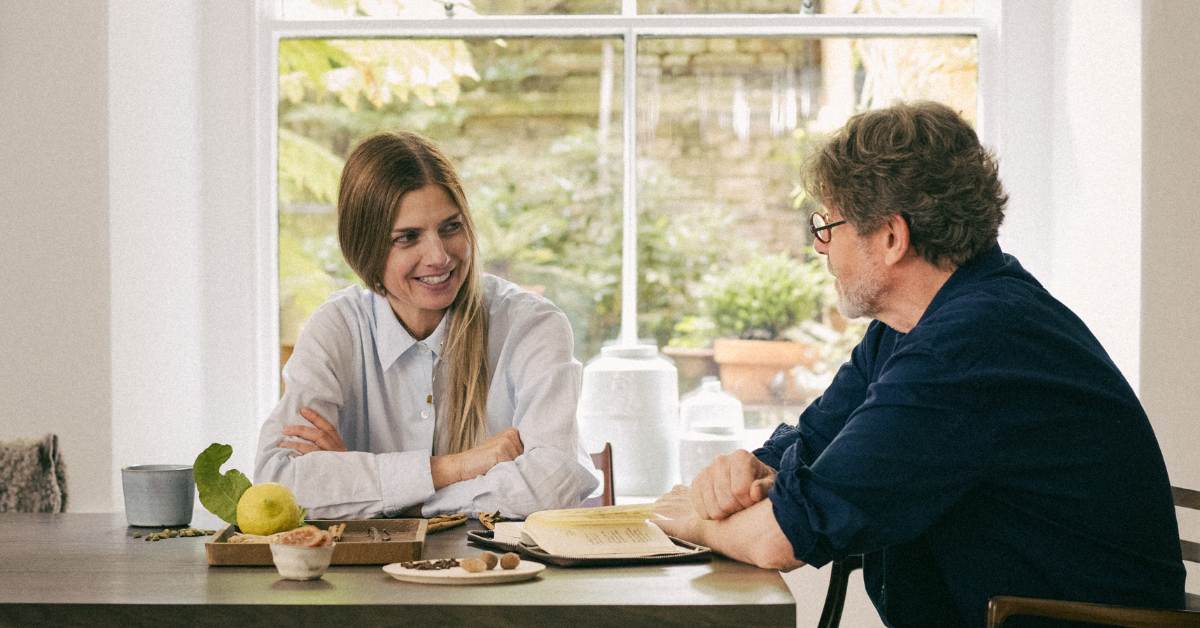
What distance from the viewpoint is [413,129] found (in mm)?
3627

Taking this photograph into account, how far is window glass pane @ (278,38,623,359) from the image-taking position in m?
3.59

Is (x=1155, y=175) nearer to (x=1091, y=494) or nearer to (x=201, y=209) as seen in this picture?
(x=1091, y=494)

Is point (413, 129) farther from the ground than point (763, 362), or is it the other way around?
point (413, 129)

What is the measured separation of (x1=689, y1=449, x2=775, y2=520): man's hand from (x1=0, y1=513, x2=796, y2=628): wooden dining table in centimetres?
8

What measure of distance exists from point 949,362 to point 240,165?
2747 mm

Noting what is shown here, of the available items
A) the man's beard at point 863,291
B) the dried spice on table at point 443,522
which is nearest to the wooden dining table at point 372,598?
the dried spice on table at point 443,522

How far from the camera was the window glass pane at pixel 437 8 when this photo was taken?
11.7 feet

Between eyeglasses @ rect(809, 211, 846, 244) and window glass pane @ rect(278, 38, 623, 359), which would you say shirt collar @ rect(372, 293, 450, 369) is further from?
window glass pane @ rect(278, 38, 623, 359)

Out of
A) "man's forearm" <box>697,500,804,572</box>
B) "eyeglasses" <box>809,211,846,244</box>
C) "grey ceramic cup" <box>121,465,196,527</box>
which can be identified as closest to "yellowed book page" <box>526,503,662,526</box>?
"man's forearm" <box>697,500,804,572</box>

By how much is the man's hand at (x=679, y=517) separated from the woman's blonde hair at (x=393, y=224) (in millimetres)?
638

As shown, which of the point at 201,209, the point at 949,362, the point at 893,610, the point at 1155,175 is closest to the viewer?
the point at 949,362

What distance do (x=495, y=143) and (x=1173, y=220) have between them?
82.9 inches

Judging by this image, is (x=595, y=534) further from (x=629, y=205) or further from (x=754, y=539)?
(x=629, y=205)

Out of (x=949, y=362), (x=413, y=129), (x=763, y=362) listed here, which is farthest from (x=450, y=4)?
(x=949, y=362)
